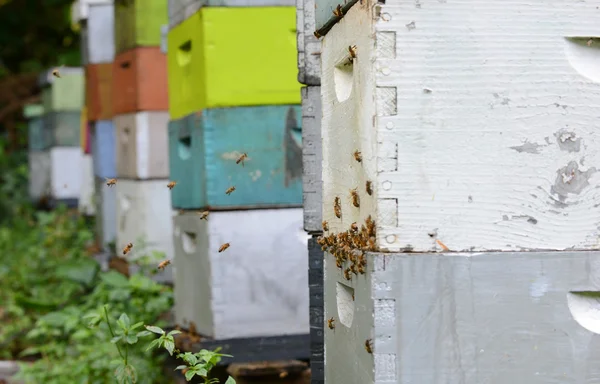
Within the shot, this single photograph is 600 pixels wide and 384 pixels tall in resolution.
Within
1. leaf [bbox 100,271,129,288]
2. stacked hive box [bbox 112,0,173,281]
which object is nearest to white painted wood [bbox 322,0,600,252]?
leaf [bbox 100,271,129,288]

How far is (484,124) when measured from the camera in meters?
2.18

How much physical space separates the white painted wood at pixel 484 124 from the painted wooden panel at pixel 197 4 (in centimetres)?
213

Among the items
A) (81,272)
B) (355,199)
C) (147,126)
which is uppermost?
(147,126)

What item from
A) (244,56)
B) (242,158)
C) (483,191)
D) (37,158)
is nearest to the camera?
(483,191)

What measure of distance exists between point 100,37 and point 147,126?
6.51 ft

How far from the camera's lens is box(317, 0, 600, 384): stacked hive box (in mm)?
2170

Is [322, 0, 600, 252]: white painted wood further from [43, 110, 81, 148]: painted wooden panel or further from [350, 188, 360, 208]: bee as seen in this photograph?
[43, 110, 81, 148]: painted wooden panel

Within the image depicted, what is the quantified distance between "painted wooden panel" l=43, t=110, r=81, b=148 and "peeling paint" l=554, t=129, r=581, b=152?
27.6 feet

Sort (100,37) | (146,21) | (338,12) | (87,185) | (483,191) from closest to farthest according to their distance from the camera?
(483,191) < (338,12) < (146,21) < (100,37) < (87,185)

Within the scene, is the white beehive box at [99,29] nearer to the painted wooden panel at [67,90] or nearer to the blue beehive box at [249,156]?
the painted wooden panel at [67,90]

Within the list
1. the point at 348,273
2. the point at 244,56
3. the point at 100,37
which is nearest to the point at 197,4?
the point at 244,56

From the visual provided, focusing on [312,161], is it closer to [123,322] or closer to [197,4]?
[123,322]

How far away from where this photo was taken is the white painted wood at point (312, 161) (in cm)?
321

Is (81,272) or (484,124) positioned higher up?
(484,124)
